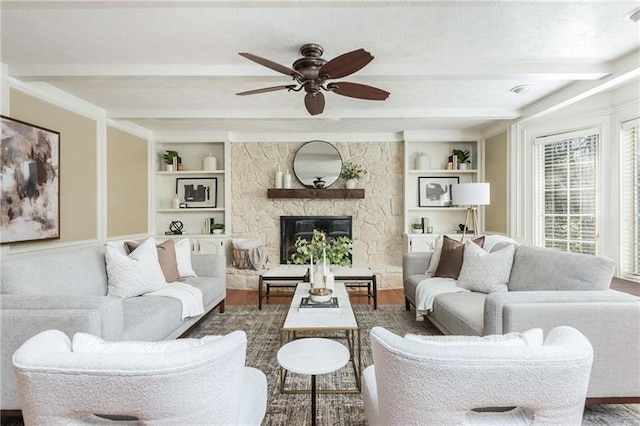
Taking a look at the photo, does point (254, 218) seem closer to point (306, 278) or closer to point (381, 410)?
point (306, 278)

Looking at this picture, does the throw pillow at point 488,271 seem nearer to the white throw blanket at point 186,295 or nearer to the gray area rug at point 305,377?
the gray area rug at point 305,377

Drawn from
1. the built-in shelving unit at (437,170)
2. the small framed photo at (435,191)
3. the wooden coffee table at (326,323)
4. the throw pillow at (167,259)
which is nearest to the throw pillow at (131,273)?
the throw pillow at (167,259)

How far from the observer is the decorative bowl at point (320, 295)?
2499mm

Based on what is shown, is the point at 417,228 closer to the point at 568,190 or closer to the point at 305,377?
the point at 568,190

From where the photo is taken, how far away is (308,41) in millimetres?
2301

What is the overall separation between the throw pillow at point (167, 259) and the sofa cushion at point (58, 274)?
0.28 metres

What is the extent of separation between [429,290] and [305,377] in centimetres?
132

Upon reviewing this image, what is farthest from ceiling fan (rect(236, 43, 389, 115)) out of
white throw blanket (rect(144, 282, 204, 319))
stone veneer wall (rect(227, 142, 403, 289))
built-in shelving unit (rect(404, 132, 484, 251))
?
built-in shelving unit (rect(404, 132, 484, 251))

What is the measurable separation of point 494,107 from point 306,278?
3.19 meters

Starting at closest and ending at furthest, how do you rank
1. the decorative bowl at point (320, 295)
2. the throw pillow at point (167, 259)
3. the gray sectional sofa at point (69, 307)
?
the gray sectional sofa at point (69, 307) → the decorative bowl at point (320, 295) → the throw pillow at point (167, 259)

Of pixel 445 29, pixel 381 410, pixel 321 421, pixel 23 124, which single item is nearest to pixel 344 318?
pixel 321 421

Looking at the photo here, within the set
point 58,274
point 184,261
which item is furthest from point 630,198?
point 58,274

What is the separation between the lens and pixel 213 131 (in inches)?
202

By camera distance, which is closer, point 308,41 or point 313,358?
point 313,358
